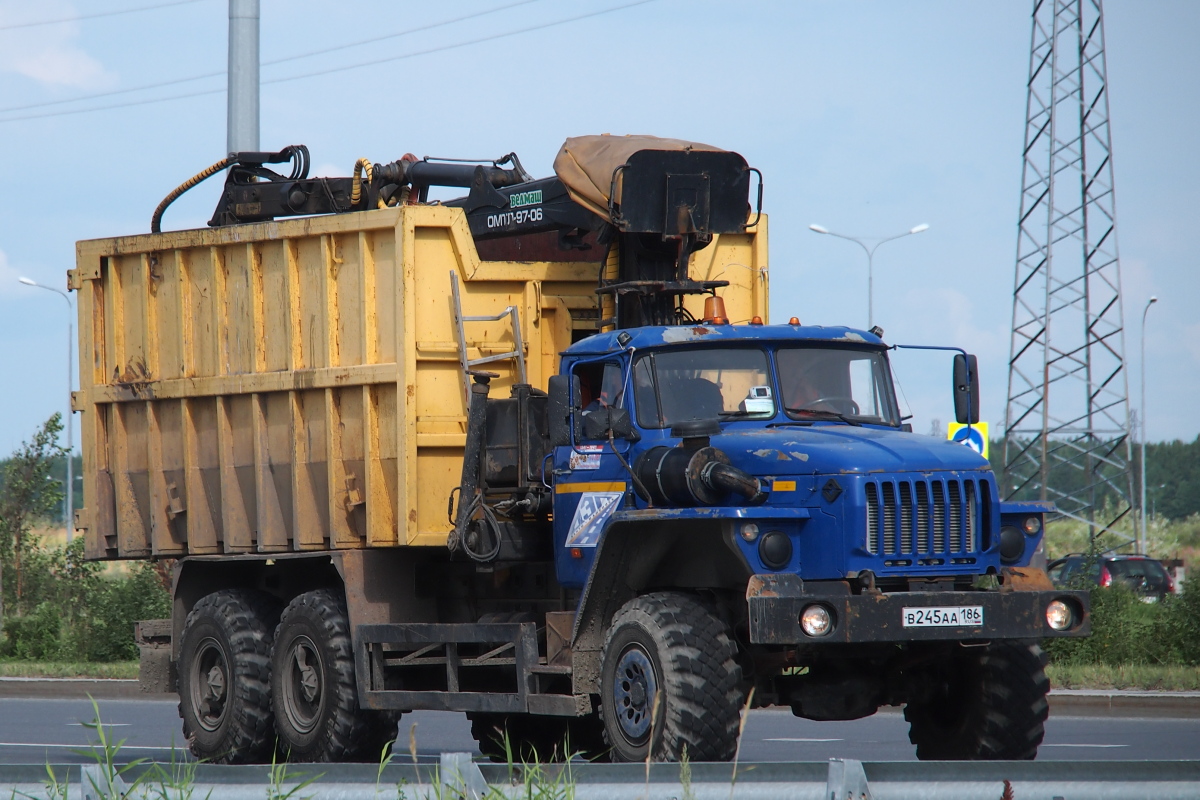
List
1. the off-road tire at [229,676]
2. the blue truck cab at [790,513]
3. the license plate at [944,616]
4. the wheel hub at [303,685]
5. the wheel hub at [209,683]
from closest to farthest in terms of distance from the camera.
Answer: the license plate at [944,616]
the blue truck cab at [790,513]
the wheel hub at [303,685]
the off-road tire at [229,676]
the wheel hub at [209,683]

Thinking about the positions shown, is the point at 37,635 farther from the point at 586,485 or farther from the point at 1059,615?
the point at 1059,615

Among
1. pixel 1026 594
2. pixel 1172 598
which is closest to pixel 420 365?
pixel 1026 594

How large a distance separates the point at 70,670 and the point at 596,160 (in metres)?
12.5

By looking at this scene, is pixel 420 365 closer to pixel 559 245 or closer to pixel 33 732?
pixel 559 245

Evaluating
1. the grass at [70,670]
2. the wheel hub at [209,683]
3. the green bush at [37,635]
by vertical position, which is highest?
the wheel hub at [209,683]

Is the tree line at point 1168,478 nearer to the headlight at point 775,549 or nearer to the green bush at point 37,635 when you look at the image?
the green bush at point 37,635

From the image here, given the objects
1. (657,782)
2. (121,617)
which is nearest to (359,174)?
(657,782)

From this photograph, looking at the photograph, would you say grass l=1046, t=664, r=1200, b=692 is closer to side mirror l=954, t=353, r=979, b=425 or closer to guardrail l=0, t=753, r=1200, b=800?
side mirror l=954, t=353, r=979, b=425

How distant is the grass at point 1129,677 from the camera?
16516mm

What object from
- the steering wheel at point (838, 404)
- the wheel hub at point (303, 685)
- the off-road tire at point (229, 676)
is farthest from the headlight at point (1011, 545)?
the off-road tire at point (229, 676)

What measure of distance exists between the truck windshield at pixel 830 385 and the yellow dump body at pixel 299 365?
216 cm

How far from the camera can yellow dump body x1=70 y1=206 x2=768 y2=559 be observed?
11953 millimetres

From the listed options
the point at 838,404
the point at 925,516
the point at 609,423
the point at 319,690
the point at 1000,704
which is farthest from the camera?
the point at 319,690

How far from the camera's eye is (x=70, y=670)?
21.2 meters
